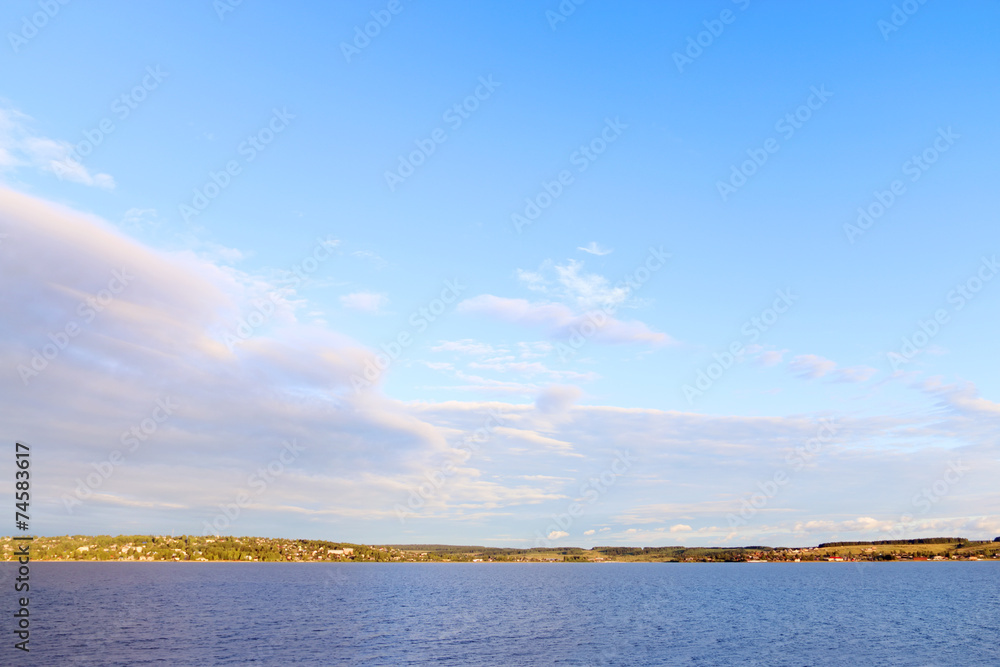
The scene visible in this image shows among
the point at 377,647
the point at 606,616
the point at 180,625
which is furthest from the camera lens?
the point at 606,616

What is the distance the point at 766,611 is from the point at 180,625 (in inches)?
4801

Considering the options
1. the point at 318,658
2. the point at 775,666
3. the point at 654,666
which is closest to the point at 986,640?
the point at 775,666

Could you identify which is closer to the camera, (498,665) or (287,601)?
(498,665)

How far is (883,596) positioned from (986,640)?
103590mm

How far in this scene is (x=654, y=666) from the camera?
73.8m

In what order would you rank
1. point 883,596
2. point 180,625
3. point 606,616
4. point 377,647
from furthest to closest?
1. point 883,596
2. point 606,616
3. point 180,625
4. point 377,647

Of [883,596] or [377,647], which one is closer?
[377,647]

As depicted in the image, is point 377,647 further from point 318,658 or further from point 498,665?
point 498,665

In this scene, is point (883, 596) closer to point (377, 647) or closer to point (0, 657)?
point (377, 647)

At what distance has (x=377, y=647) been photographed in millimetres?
83500

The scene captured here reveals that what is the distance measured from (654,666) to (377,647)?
1461 inches

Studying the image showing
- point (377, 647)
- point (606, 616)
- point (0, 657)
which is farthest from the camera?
point (606, 616)

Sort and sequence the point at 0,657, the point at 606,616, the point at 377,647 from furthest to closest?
the point at 606,616
the point at 377,647
the point at 0,657

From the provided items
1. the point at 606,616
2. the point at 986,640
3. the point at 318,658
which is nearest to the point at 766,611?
the point at 606,616
